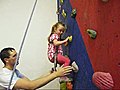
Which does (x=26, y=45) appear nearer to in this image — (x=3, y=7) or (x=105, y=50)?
(x=3, y=7)

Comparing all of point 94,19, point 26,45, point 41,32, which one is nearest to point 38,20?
point 41,32

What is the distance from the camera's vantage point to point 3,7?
91.2 inches

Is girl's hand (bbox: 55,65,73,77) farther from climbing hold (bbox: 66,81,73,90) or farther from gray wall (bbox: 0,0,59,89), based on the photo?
gray wall (bbox: 0,0,59,89)

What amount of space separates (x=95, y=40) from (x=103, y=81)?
179mm

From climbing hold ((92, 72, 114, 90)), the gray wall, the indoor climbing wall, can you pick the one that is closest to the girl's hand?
the indoor climbing wall

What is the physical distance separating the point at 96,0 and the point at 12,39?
1376 mm

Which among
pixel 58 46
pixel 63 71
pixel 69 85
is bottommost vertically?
pixel 69 85

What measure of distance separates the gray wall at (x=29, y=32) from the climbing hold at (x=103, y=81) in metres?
1.25

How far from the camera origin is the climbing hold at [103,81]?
3.16 feet

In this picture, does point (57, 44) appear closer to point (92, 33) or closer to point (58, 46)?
point (58, 46)

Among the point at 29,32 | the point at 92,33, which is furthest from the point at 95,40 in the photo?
the point at 29,32

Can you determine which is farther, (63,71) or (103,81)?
(63,71)

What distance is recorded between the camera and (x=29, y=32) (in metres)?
2.34

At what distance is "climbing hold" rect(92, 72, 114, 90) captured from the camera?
0.96 meters
